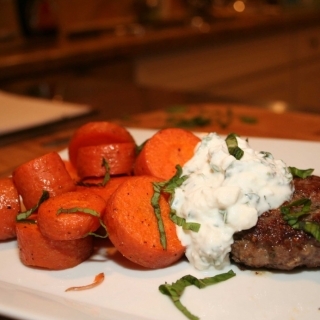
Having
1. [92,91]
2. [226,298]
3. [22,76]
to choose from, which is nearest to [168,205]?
[226,298]

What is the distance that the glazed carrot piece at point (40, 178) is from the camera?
1439 millimetres

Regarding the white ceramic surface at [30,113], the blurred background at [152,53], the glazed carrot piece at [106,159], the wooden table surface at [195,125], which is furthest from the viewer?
the blurred background at [152,53]

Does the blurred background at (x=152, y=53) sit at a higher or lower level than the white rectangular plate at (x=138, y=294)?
higher

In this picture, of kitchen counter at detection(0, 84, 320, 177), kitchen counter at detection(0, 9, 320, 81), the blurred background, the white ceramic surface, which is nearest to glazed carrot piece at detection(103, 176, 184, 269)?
kitchen counter at detection(0, 84, 320, 177)

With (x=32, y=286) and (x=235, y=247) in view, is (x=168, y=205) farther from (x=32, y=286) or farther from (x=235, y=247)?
(x=32, y=286)

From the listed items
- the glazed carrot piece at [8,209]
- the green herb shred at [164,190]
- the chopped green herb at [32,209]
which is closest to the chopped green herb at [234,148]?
the green herb shred at [164,190]

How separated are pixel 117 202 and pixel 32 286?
1.01ft

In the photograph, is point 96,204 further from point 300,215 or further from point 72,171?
point 300,215

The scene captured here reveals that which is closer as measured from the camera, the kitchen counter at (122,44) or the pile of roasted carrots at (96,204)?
the pile of roasted carrots at (96,204)

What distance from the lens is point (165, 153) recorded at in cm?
156

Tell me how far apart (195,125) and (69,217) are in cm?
145

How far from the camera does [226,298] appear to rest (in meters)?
1.17

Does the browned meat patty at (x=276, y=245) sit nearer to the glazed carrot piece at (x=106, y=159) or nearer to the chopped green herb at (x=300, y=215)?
the chopped green herb at (x=300, y=215)

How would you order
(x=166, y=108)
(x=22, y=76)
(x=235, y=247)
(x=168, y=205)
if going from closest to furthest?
(x=235, y=247) < (x=168, y=205) < (x=166, y=108) < (x=22, y=76)
